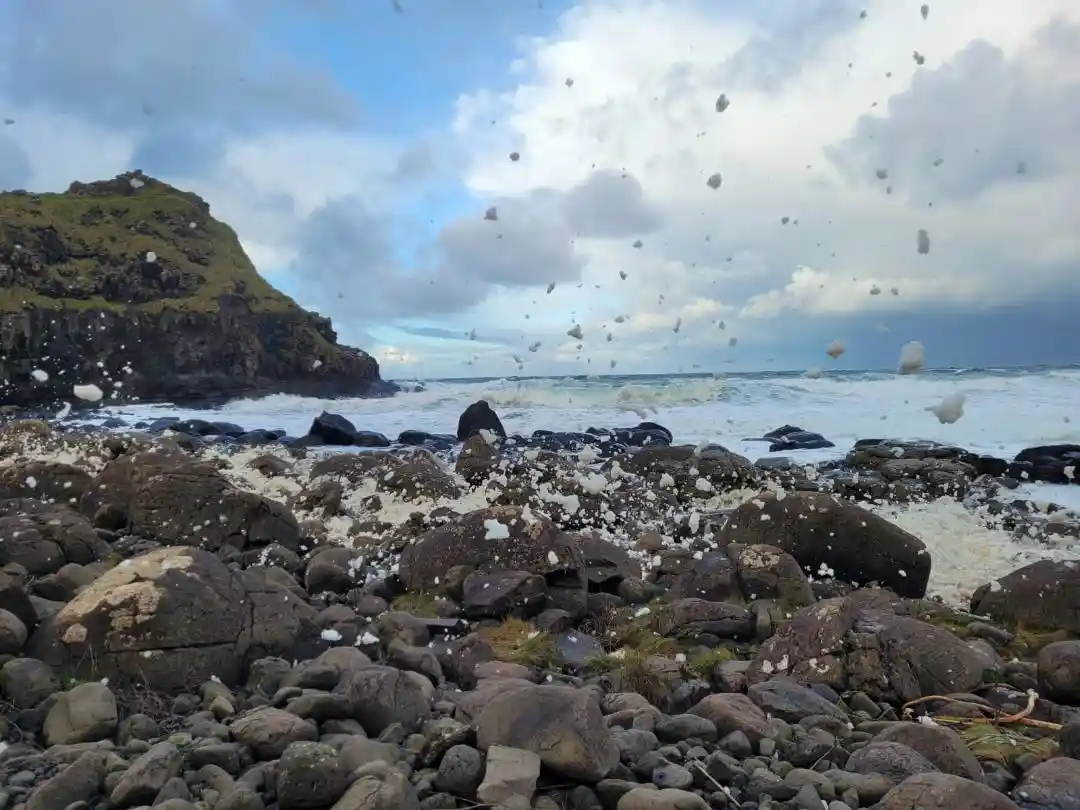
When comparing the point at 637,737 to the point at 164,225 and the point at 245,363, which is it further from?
the point at 164,225

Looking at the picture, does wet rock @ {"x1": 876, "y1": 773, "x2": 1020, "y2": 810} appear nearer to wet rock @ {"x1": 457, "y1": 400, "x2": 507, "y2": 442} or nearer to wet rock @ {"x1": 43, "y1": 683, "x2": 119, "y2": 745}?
wet rock @ {"x1": 43, "y1": 683, "x2": 119, "y2": 745}

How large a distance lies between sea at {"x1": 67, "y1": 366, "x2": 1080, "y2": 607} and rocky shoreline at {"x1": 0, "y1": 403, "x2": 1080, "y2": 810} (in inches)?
59.3

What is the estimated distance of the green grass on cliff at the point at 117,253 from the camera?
50.2m

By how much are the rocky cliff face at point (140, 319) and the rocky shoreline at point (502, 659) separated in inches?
1609

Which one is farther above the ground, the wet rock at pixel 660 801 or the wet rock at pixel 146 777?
the wet rock at pixel 146 777

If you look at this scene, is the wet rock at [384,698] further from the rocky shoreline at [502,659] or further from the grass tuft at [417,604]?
the grass tuft at [417,604]

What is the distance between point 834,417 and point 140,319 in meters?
42.1

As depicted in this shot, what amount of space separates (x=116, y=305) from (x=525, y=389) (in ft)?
93.9

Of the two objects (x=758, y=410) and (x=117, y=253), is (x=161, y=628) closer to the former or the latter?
(x=758, y=410)

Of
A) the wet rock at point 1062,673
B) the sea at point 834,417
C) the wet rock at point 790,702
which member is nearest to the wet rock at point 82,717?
the wet rock at point 790,702

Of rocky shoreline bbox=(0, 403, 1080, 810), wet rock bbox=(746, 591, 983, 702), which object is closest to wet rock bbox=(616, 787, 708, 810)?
rocky shoreline bbox=(0, 403, 1080, 810)

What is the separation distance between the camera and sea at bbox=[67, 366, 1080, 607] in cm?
958

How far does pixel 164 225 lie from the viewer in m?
63.9

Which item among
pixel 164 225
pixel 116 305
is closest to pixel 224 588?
pixel 116 305
